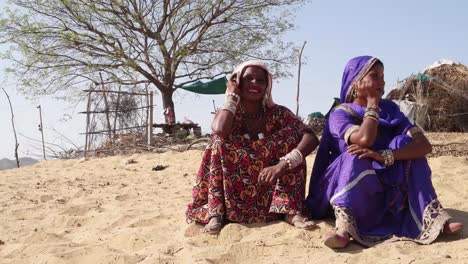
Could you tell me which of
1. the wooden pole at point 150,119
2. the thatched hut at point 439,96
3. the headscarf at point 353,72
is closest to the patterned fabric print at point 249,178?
the headscarf at point 353,72

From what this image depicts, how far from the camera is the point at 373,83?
264 cm

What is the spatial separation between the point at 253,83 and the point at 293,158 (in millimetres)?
530

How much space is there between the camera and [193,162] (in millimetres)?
6812

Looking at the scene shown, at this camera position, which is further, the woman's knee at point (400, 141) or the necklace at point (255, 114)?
the necklace at point (255, 114)

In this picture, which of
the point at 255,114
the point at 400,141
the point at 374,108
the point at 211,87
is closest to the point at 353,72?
the point at 374,108

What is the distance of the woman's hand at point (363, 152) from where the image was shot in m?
2.51

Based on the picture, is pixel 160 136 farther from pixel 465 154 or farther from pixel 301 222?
pixel 301 222

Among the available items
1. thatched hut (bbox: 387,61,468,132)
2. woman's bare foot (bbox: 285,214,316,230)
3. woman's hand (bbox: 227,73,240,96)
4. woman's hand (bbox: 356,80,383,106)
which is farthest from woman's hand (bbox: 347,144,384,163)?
thatched hut (bbox: 387,61,468,132)

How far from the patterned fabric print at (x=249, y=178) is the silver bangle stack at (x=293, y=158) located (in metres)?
0.10

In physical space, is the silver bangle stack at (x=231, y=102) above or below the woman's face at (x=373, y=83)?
below

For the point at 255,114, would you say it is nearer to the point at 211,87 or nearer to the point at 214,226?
the point at 214,226

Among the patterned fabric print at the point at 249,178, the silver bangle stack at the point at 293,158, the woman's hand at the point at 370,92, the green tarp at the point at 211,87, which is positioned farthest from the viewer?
the green tarp at the point at 211,87

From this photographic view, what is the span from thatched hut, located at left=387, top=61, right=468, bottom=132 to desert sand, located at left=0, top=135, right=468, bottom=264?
248 inches

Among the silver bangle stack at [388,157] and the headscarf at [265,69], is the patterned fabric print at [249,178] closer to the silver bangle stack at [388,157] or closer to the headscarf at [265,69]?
the headscarf at [265,69]
